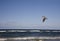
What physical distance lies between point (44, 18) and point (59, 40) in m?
1.49

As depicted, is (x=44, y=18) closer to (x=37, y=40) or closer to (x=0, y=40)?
(x=37, y=40)

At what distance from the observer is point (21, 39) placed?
233 inches

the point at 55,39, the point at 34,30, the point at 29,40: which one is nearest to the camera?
the point at 29,40

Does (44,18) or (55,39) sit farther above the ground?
(44,18)

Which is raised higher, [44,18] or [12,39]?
[44,18]

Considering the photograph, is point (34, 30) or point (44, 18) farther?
point (34, 30)

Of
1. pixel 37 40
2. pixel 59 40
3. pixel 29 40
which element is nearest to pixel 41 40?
pixel 37 40

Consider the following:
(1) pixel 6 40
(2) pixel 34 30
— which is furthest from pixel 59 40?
(2) pixel 34 30

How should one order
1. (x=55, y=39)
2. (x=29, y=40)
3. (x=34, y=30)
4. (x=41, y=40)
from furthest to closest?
(x=34, y=30) < (x=55, y=39) < (x=29, y=40) < (x=41, y=40)

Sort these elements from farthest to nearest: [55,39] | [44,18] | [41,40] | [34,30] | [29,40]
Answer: [34,30] → [44,18] → [55,39] → [29,40] → [41,40]

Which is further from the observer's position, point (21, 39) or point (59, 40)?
point (59, 40)

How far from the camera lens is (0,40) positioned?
540 centimetres

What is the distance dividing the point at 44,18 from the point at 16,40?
2.14 metres

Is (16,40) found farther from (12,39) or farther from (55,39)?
(55,39)
